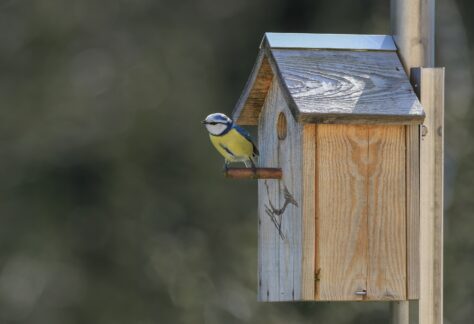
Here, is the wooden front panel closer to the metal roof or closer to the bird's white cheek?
the metal roof

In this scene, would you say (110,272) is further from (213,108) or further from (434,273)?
(434,273)

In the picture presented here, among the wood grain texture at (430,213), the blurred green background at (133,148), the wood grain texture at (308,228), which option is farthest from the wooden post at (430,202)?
the blurred green background at (133,148)

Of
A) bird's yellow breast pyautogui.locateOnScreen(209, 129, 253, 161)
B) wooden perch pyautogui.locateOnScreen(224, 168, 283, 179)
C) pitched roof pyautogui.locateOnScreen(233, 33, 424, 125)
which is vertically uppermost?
pitched roof pyautogui.locateOnScreen(233, 33, 424, 125)

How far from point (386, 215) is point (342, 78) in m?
0.49

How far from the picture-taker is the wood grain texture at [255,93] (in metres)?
5.52

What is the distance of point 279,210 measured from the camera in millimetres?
5324

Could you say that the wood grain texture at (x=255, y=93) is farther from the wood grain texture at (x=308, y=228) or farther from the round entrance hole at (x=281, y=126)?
the wood grain texture at (x=308, y=228)

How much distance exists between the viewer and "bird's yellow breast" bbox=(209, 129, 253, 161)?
5.75 metres

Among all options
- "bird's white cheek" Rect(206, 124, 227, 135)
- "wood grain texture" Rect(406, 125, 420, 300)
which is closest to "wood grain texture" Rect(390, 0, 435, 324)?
"wood grain texture" Rect(406, 125, 420, 300)

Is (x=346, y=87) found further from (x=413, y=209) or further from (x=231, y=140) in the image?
(x=231, y=140)

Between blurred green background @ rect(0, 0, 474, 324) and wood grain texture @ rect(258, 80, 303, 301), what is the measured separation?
282 inches

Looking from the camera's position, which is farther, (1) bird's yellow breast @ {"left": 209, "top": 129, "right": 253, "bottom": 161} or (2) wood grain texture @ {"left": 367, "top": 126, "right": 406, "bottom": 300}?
(1) bird's yellow breast @ {"left": 209, "top": 129, "right": 253, "bottom": 161}

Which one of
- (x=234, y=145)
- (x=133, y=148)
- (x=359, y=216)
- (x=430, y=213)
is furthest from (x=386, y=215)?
(x=133, y=148)

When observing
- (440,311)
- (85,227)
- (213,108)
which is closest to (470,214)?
(213,108)
